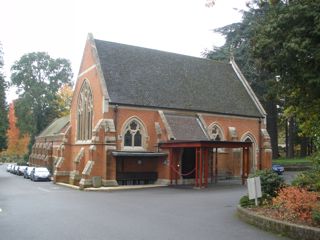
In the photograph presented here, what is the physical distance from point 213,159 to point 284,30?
73.8 ft

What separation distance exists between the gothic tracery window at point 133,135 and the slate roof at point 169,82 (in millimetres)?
1655

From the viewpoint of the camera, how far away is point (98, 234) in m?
11.0

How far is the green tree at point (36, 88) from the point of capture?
6619cm

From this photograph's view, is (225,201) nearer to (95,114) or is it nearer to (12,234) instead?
(12,234)

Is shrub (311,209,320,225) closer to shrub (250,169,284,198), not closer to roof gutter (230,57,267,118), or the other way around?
shrub (250,169,284,198)

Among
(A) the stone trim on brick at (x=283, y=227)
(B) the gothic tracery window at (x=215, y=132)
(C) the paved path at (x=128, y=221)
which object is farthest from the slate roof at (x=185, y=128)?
(A) the stone trim on brick at (x=283, y=227)

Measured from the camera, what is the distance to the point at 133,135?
1243 inches

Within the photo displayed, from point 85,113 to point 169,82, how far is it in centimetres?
742

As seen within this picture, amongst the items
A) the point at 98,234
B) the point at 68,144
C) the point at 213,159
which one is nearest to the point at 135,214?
the point at 98,234

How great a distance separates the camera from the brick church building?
29.4 metres

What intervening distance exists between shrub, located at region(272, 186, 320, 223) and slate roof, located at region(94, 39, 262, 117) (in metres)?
18.8

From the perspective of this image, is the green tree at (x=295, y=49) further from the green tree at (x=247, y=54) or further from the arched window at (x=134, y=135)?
the green tree at (x=247, y=54)

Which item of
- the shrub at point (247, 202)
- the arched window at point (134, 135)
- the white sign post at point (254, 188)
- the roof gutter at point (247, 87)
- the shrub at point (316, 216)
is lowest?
the shrub at point (247, 202)

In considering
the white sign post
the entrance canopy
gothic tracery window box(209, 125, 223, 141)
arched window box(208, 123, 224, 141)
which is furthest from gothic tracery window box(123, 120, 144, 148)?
the white sign post
